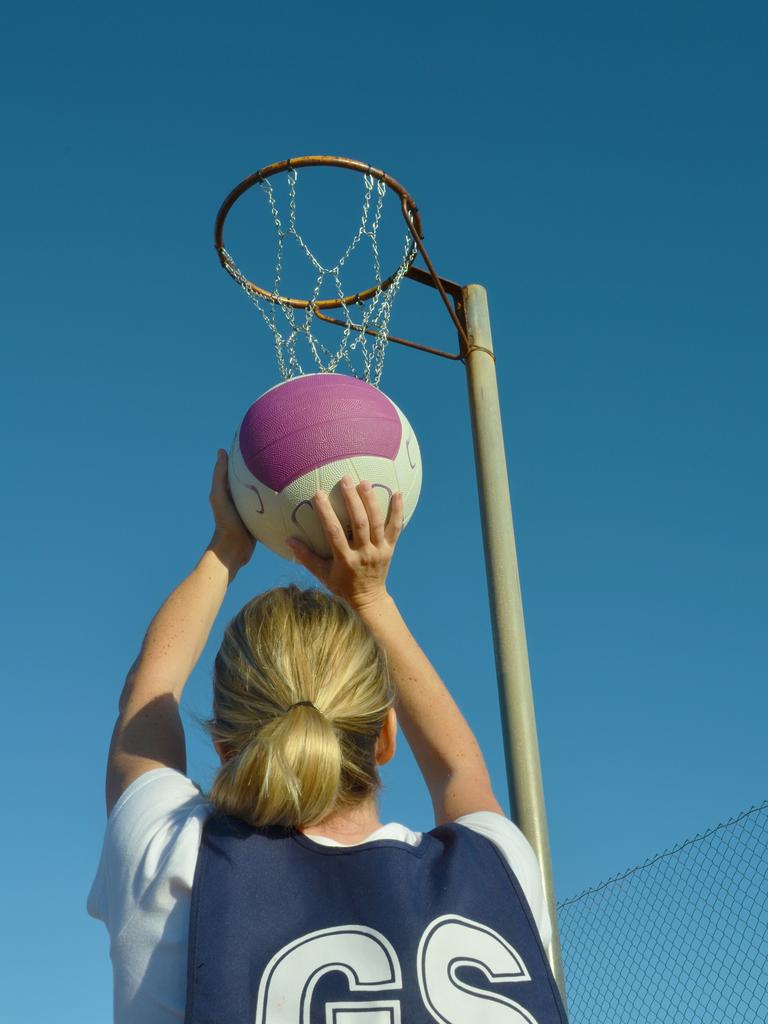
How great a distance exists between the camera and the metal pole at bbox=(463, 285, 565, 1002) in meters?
3.85

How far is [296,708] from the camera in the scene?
5.54ft

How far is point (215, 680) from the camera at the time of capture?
6.05 feet

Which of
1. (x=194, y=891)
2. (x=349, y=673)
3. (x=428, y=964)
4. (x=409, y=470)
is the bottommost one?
(x=428, y=964)

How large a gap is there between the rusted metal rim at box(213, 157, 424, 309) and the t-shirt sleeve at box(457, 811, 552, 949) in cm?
399

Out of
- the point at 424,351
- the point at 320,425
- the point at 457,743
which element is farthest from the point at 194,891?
the point at 424,351

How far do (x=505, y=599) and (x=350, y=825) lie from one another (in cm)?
266

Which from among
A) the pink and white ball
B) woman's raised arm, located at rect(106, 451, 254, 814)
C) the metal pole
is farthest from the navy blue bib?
the metal pole

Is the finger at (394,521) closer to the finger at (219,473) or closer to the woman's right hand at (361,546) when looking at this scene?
the woman's right hand at (361,546)

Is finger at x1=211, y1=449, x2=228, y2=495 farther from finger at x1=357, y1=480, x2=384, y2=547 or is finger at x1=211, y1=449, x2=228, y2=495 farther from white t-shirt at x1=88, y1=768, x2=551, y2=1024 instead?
white t-shirt at x1=88, y1=768, x2=551, y2=1024

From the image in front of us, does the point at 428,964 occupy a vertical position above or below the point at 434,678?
below

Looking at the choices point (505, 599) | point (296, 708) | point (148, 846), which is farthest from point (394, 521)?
point (505, 599)

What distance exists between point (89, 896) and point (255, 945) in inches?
13.9

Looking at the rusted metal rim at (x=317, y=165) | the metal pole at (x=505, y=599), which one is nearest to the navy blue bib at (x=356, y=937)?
the metal pole at (x=505, y=599)

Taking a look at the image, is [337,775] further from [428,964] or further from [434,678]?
[434,678]
